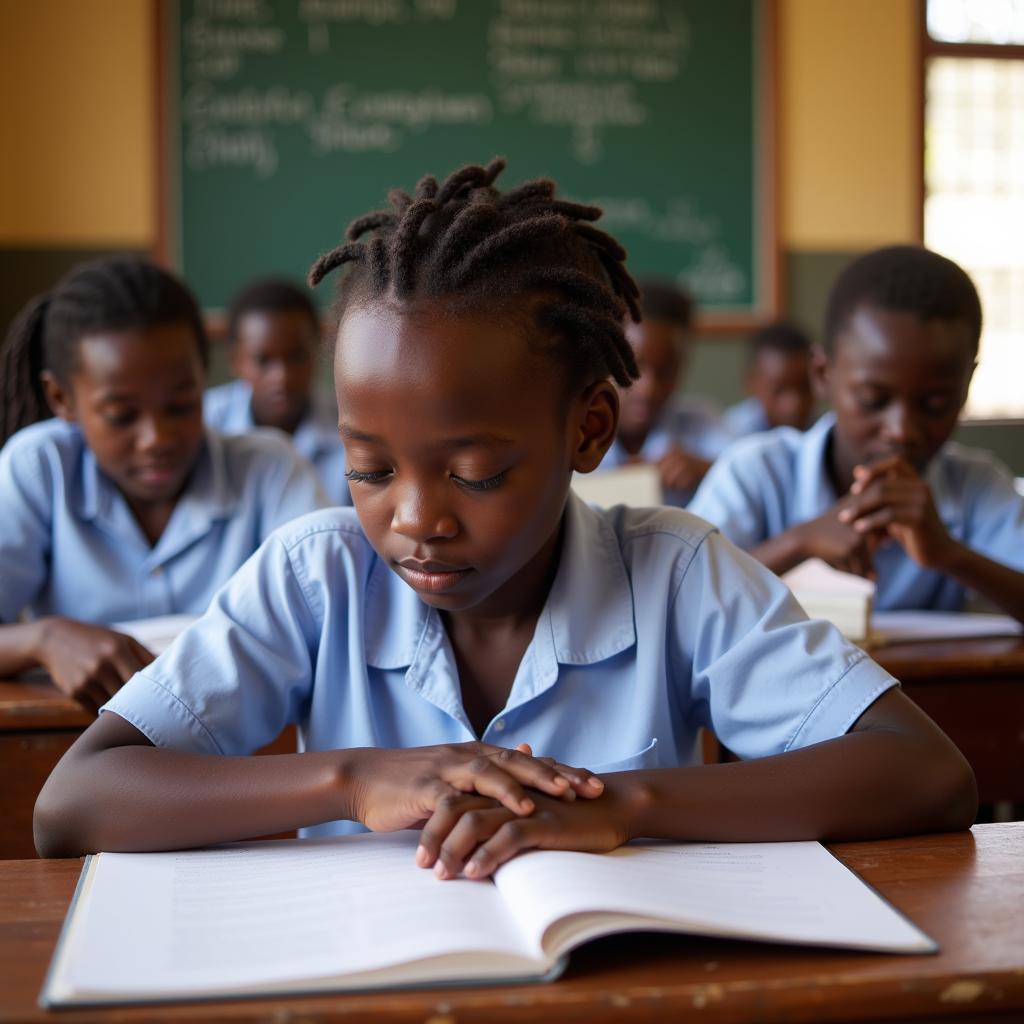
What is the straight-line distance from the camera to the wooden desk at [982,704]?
1653 mm

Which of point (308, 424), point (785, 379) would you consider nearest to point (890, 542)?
point (308, 424)

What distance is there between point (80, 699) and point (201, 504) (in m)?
0.62

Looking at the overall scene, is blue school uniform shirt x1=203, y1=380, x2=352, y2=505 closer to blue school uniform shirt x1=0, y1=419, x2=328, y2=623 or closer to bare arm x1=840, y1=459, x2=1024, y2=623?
blue school uniform shirt x1=0, y1=419, x2=328, y2=623

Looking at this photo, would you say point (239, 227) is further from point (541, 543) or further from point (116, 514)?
point (541, 543)

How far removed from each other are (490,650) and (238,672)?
23 centimetres

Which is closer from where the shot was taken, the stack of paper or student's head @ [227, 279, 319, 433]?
the stack of paper

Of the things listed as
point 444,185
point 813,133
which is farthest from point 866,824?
point 813,133

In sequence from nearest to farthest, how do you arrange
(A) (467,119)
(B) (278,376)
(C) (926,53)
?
(B) (278,376) < (A) (467,119) < (C) (926,53)

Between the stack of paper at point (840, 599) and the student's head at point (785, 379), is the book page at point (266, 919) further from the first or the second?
A: the student's head at point (785, 379)

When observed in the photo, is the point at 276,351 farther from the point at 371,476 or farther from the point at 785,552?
the point at 371,476

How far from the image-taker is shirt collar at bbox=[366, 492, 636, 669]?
1133mm

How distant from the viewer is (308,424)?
3840mm

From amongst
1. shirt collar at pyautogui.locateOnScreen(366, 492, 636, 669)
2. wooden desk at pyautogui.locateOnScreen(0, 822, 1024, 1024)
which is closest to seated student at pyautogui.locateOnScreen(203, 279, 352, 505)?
shirt collar at pyautogui.locateOnScreen(366, 492, 636, 669)

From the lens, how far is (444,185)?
1102 millimetres
